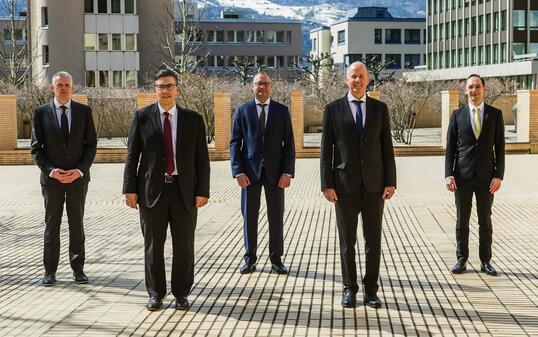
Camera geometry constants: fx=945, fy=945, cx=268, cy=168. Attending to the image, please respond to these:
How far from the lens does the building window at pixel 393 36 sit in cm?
12656

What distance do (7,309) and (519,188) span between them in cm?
1304

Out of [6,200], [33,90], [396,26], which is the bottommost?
[6,200]

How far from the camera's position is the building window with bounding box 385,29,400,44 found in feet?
415

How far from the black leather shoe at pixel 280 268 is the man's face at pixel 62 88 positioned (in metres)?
2.50

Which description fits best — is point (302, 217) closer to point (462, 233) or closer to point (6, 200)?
point (462, 233)

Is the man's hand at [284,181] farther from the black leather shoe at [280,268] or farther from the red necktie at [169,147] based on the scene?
the red necktie at [169,147]

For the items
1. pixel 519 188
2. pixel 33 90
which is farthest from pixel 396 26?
pixel 519 188

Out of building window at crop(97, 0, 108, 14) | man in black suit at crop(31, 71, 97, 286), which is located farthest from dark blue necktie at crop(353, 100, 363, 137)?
building window at crop(97, 0, 108, 14)

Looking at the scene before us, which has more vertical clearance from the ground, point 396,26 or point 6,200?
point 396,26

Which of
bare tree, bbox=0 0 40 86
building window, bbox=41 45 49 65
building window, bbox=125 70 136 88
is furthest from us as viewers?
building window, bbox=125 70 136 88

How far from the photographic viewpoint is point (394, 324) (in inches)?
265

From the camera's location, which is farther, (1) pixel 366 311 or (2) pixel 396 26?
(2) pixel 396 26

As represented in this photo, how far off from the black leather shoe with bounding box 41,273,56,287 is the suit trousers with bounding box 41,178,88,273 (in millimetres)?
36

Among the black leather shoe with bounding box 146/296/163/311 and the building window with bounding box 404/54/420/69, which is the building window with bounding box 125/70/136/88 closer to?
the black leather shoe with bounding box 146/296/163/311
